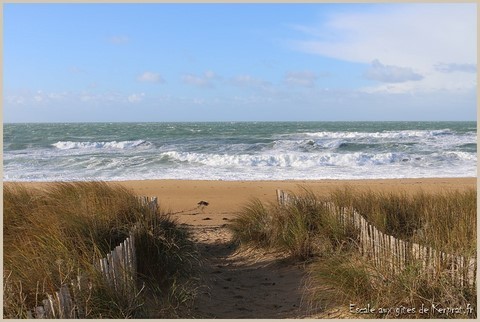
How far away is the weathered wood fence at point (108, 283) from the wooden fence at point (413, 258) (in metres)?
2.58

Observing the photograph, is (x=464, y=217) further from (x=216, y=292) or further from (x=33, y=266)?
(x=33, y=266)

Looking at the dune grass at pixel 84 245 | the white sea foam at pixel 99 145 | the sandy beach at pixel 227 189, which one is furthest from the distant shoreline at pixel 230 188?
the white sea foam at pixel 99 145

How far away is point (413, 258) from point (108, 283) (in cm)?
296

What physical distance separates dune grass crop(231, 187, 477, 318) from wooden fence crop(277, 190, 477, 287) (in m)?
0.08

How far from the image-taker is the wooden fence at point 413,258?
15.4ft

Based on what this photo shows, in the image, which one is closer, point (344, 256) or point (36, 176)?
point (344, 256)

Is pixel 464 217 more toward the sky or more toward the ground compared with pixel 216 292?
more toward the sky

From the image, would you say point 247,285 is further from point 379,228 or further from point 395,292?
point 395,292

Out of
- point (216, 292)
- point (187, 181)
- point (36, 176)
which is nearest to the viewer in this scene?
point (216, 292)

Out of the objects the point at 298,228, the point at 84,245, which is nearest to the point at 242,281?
the point at 298,228

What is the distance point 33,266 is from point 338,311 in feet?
9.73

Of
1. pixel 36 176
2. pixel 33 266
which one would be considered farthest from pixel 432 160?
pixel 33 266

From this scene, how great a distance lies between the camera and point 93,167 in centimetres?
2353

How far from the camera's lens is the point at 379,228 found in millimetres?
7312
